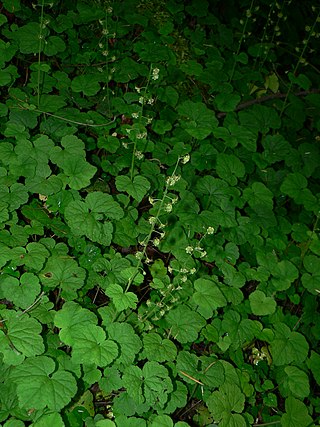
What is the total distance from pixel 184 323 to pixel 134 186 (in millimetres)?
668

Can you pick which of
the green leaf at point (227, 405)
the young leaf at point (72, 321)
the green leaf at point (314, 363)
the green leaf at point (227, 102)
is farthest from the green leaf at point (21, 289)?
the green leaf at point (227, 102)

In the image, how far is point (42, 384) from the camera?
1.47 meters

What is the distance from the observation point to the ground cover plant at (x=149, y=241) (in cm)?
164

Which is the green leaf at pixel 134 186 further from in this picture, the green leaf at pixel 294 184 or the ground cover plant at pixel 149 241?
the green leaf at pixel 294 184

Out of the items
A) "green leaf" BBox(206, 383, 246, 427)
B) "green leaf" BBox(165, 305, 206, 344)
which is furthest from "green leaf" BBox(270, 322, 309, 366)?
"green leaf" BBox(165, 305, 206, 344)

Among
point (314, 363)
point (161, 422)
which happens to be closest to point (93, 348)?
point (161, 422)

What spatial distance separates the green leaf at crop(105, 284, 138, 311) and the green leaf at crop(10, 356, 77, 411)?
290 millimetres

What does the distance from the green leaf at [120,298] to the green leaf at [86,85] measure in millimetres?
1278

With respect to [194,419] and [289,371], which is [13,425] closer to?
[194,419]

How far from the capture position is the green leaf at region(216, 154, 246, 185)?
2.44 metres

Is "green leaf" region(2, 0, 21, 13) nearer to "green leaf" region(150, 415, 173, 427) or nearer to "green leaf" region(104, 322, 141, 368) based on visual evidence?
"green leaf" region(104, 322, 141, 368)

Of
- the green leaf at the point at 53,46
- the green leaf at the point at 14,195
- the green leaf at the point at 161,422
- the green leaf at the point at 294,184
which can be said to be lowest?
the green leaf at the point at 161,422

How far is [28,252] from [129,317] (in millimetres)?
504

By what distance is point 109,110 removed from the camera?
8.54 ft
